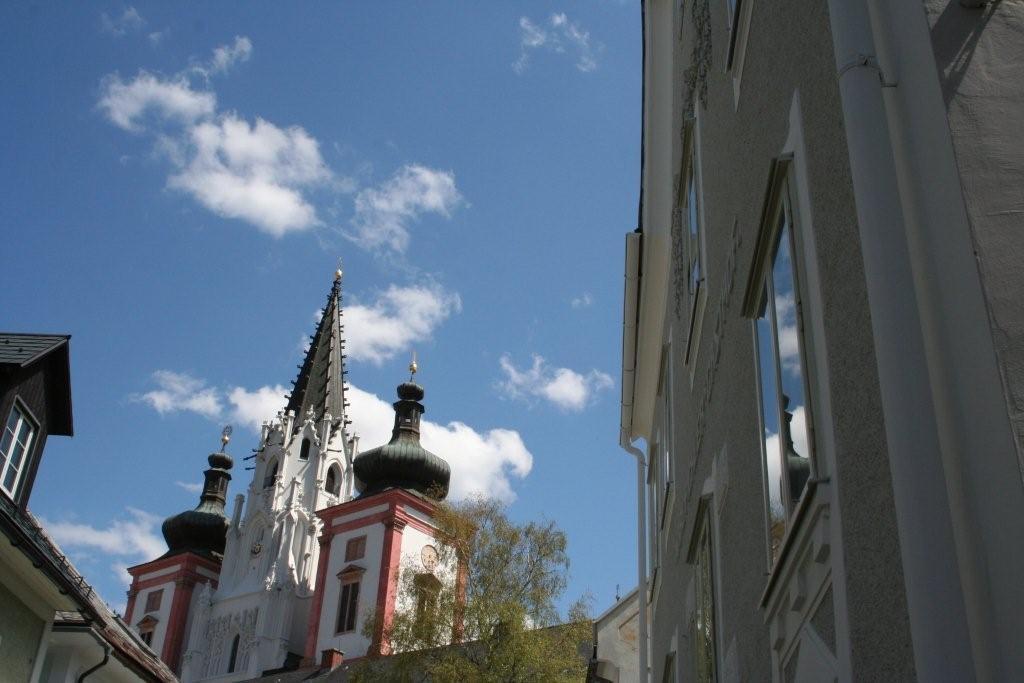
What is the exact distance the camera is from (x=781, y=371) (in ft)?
16.3

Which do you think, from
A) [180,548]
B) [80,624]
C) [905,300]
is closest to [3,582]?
[80,624]

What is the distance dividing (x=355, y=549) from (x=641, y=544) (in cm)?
4243

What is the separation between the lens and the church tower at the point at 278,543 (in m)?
57.0

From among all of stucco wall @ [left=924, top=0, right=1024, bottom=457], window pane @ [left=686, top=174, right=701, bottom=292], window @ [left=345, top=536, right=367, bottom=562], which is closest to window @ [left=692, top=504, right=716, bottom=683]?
window pane @ [left=686, top=174, right=701, bottom=292]

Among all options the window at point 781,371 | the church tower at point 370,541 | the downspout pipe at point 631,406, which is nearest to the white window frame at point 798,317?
the window at point 781,371

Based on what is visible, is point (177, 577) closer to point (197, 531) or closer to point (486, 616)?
point (197, 531)

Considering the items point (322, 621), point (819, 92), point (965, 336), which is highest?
point (322, 621)

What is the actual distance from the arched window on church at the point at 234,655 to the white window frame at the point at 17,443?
146 ft

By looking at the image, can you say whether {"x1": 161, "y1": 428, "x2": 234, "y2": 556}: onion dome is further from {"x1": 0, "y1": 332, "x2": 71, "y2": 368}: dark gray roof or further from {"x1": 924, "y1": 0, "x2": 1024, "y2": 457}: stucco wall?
{"x1": 924, "y1": 0, "x2": 1024, "y2": 457}: stucco wall

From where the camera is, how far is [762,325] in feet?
18.1

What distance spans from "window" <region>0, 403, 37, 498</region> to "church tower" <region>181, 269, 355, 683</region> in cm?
4273

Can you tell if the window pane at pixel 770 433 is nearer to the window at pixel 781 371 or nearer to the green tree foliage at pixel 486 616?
the window at pixel 781 371

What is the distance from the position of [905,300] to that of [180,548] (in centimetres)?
6931

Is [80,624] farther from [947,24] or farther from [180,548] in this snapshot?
[180,548]
